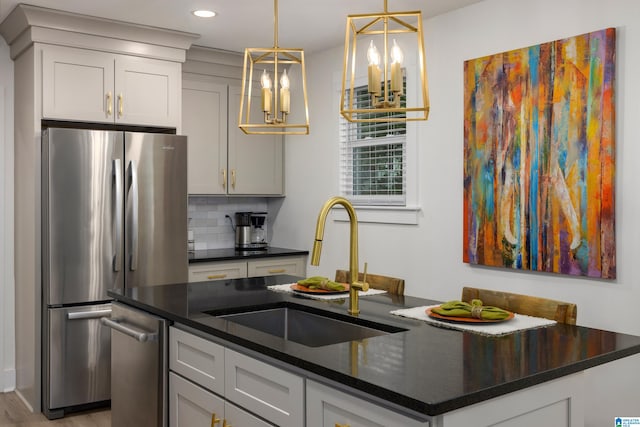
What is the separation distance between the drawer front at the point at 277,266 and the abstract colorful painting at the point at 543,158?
1.74m

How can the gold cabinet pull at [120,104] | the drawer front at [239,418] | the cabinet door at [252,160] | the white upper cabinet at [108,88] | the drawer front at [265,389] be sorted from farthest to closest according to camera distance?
the cabinet door at [252,160], the gold cabinet pull at [120,104], the white upper cabinet at [108,88], the drawer front at [239,418], the drawer front at [265,389]

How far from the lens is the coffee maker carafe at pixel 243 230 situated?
17.5ft

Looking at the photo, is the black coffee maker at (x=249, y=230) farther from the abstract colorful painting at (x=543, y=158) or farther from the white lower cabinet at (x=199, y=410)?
the white lower cabinet at (x=199, y=410)

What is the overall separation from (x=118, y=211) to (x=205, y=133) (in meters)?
1.17

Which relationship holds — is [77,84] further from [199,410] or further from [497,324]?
[497,324]

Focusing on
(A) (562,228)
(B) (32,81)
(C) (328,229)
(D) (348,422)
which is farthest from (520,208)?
(B) (32,81)

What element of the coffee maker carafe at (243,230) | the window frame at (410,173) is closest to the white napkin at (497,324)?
the window frame at (410,173)

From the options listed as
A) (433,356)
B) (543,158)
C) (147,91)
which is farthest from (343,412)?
(147,91)

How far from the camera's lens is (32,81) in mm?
3926

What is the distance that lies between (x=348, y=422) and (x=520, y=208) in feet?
7.18

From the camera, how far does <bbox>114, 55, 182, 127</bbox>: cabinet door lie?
422 centimetres

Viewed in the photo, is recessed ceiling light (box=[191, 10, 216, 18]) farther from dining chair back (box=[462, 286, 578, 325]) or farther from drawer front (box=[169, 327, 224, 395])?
dining chair back (box=[462, 286, 578, 325])

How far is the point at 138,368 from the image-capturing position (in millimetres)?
2727

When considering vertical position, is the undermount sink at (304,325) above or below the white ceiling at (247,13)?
below
